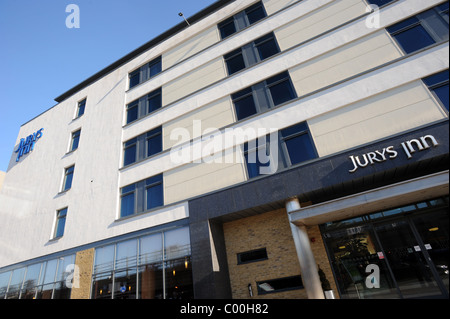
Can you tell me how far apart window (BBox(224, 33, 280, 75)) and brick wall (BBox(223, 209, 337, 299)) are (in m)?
8.55

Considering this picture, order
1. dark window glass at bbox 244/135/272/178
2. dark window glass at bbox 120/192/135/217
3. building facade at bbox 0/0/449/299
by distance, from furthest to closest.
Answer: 1. dark window glass at bbox 120/192/135/217
2. dark window glass at bbox 244/135/272/178
3. building facade at bbox 0/0/449/299

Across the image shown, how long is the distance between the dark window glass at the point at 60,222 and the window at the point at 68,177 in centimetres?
161

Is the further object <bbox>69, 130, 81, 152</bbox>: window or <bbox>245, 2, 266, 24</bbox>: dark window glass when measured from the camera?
<bbox>69, 130, 81, 152</bbox>: window

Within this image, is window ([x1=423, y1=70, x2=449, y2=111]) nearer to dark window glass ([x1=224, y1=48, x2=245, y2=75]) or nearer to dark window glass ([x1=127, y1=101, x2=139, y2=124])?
dark window glass ([x1=224, y1=48, x2=245, y2=75])

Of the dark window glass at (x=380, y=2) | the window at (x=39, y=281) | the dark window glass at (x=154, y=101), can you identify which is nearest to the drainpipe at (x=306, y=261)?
the dark window glass at (x=380, y=2)

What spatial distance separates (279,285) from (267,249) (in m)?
1.49

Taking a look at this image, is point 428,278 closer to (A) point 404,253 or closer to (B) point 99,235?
(A) point 404,253

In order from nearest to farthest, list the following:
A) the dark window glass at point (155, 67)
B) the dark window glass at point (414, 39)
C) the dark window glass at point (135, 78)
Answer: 1. the dark window glass at point (414, 39)
2. the dark window glass at point (155, 67)
3. the dark window glass at point (135, 78)

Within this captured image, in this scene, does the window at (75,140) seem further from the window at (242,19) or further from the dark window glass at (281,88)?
the dark window glass at (281,88)

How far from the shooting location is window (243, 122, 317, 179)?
1207 cm

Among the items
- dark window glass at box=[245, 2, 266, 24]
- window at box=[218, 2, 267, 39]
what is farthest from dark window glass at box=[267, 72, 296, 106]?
dark window glass at box=[245, 2, 266, 24]

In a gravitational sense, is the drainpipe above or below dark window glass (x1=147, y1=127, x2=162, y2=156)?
below

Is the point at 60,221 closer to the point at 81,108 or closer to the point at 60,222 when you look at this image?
the point at 60,222

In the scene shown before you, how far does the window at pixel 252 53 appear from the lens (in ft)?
49.8
